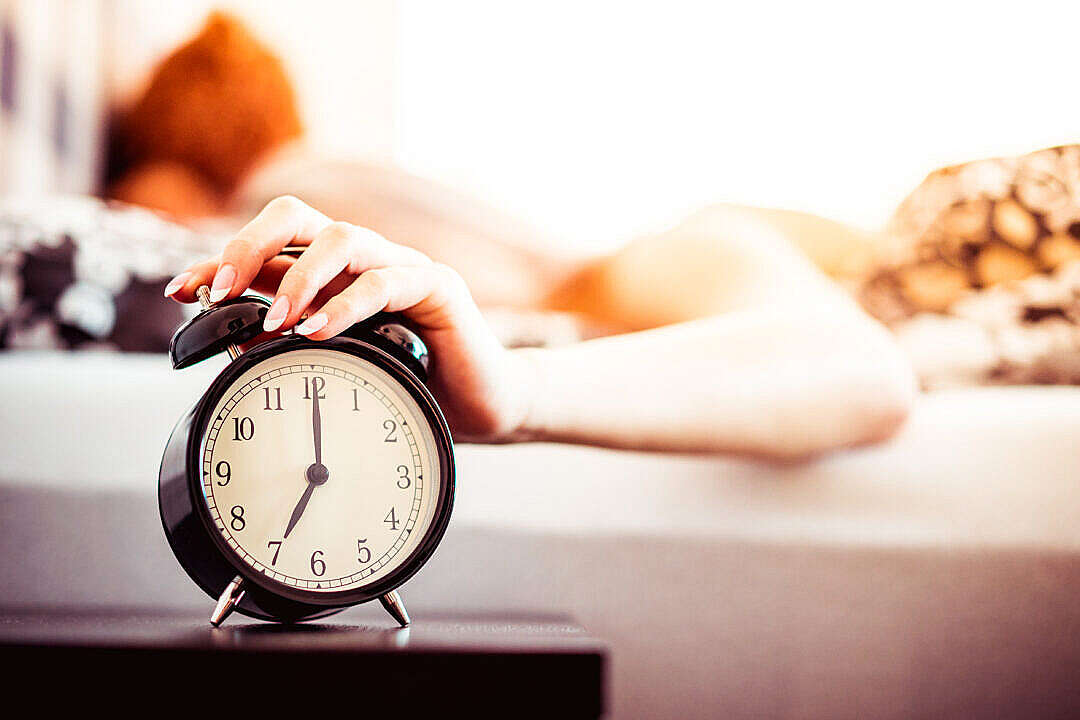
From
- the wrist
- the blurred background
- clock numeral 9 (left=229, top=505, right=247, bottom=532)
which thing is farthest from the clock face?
the blurred background

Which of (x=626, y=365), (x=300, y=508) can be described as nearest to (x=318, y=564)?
(x=300, y=508)

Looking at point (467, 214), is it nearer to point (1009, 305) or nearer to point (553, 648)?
point (1009, 305)

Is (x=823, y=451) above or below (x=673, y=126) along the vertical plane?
below

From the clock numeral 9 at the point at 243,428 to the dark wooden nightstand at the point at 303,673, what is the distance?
11cm

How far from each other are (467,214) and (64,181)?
0.86 meters

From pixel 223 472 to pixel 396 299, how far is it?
0.46ft

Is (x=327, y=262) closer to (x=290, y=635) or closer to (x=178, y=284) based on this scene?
(x=178, y=284)

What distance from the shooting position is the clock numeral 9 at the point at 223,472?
507mm

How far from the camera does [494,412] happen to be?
0.63m

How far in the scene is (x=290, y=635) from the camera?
483mm

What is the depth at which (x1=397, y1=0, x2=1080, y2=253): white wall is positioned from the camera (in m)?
1.56

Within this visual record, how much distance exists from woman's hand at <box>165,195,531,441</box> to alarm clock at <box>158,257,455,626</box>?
0.02m

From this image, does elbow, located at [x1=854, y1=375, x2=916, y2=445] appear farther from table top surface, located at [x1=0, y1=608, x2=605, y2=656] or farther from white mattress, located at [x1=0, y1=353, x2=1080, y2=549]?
table top surface, located at [x1=0, y1=608, x2=605, y2=656]

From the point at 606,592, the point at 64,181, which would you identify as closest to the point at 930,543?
the point at 606,592
